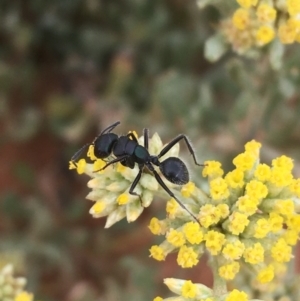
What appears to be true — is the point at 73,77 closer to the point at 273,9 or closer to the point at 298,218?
the point at 273,9

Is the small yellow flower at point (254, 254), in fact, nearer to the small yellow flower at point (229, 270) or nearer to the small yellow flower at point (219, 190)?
the small yellow flower at point (229, 270)

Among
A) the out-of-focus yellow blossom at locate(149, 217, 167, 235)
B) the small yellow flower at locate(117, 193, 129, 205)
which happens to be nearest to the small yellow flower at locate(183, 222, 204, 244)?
the out-of-focus yellow blossom at locate(149, 217, 167, 235)

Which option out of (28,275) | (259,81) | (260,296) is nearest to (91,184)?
(260,296)

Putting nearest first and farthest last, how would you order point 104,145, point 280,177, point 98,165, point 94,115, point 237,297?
1. point 237,297
2. point 280,177
3. point 98,165
4. point 104,145
5. point 94,115

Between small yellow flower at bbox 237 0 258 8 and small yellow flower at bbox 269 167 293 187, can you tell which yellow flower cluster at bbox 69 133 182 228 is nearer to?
small yellow flower at bbox 269 167 293 187

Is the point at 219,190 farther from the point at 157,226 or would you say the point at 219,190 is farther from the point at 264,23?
the point at 264,23

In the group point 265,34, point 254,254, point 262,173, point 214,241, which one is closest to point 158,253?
point 214,241
